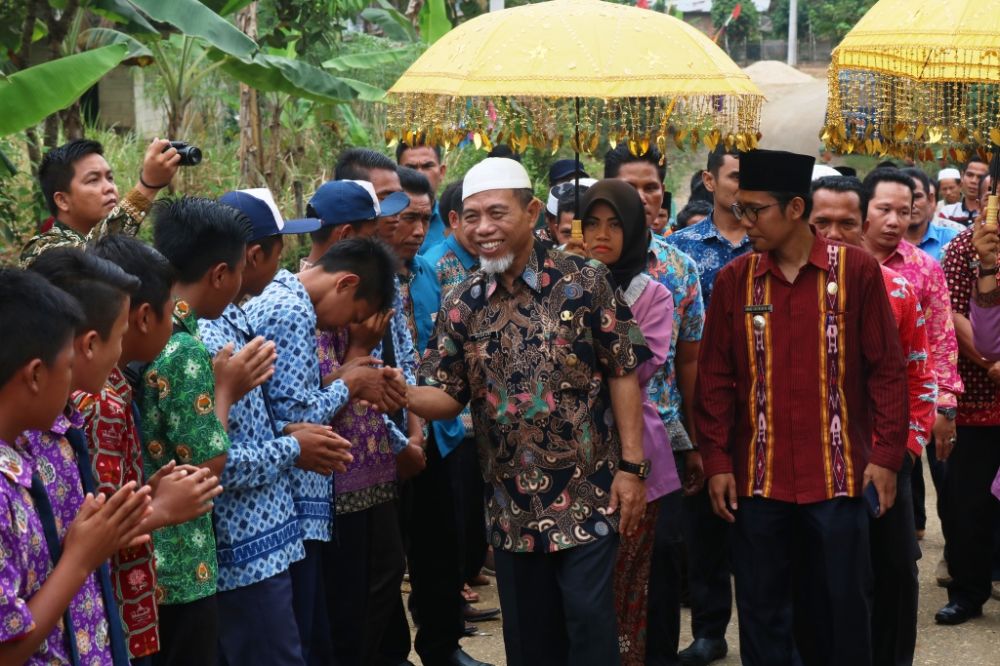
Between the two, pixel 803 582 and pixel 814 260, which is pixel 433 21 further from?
pixel 803 582

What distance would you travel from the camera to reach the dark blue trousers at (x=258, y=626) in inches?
170

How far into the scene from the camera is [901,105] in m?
5.97

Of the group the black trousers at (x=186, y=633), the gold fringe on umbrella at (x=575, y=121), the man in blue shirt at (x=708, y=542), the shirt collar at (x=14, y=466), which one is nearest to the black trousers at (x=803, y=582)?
the man in blue shirt at (x=708, y=542)

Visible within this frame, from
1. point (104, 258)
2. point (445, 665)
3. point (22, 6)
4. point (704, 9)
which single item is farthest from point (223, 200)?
point (704, 9)

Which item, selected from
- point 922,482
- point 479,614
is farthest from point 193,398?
point 922,482

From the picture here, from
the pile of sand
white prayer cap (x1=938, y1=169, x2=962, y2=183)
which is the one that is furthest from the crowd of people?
the pile of sand

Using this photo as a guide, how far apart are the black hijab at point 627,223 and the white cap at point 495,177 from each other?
0.77m

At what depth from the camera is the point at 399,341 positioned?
5.73 m

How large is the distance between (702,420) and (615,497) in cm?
67

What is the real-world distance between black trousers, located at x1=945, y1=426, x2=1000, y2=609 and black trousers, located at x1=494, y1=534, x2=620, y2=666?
9.88 feet

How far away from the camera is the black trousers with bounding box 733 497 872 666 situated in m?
5.09

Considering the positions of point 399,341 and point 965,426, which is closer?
point 399,341

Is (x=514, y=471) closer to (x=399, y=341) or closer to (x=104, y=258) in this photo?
(x=399, y=341)

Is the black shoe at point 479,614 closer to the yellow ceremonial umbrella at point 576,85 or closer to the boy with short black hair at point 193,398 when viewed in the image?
the yellow ceremonial umbrella at point 576,85
